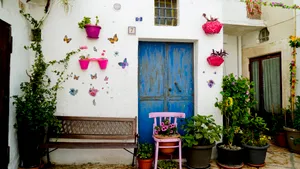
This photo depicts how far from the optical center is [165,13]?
14.1 ft

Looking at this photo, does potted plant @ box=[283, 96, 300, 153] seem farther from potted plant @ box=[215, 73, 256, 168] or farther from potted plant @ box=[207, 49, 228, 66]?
potted plant @ box=[207, 49, 228, 66]

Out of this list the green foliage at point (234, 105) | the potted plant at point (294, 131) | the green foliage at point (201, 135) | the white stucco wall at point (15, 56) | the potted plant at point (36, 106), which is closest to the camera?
the white stucco wall at point (15, 56)

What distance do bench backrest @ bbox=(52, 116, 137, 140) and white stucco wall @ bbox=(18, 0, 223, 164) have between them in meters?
0.15

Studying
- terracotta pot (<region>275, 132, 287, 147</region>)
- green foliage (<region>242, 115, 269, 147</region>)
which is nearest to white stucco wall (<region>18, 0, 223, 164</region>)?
green foliage (<region>242, 115, 269, 147</region>)

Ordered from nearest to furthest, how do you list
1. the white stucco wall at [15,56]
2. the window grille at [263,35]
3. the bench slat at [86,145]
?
1. the white stucco wall at [15,56]
2. the bench slat at [86,145]
3. the window grille at [263,35]

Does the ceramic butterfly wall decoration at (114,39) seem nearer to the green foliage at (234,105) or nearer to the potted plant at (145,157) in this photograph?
the potted plant at (145,157)

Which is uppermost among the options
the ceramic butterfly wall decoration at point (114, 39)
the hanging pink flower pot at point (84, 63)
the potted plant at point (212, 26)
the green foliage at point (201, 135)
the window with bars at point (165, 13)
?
the window with bars at point (165, 13)

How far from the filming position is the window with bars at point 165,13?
169 inches

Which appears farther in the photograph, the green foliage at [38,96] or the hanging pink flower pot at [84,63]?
the hanging pink flower pot at [84,63]

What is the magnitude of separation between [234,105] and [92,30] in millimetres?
2912

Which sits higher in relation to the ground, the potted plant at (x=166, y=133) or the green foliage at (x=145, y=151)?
the potted plant at (x=166, y=133)

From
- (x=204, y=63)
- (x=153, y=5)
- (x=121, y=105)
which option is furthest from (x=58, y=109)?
(x=204, y=63)

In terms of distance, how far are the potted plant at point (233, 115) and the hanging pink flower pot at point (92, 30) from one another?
8.41 ft

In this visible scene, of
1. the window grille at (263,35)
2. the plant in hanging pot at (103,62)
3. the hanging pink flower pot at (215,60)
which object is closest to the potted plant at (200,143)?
the hanging pink flower pot at (215,60)
